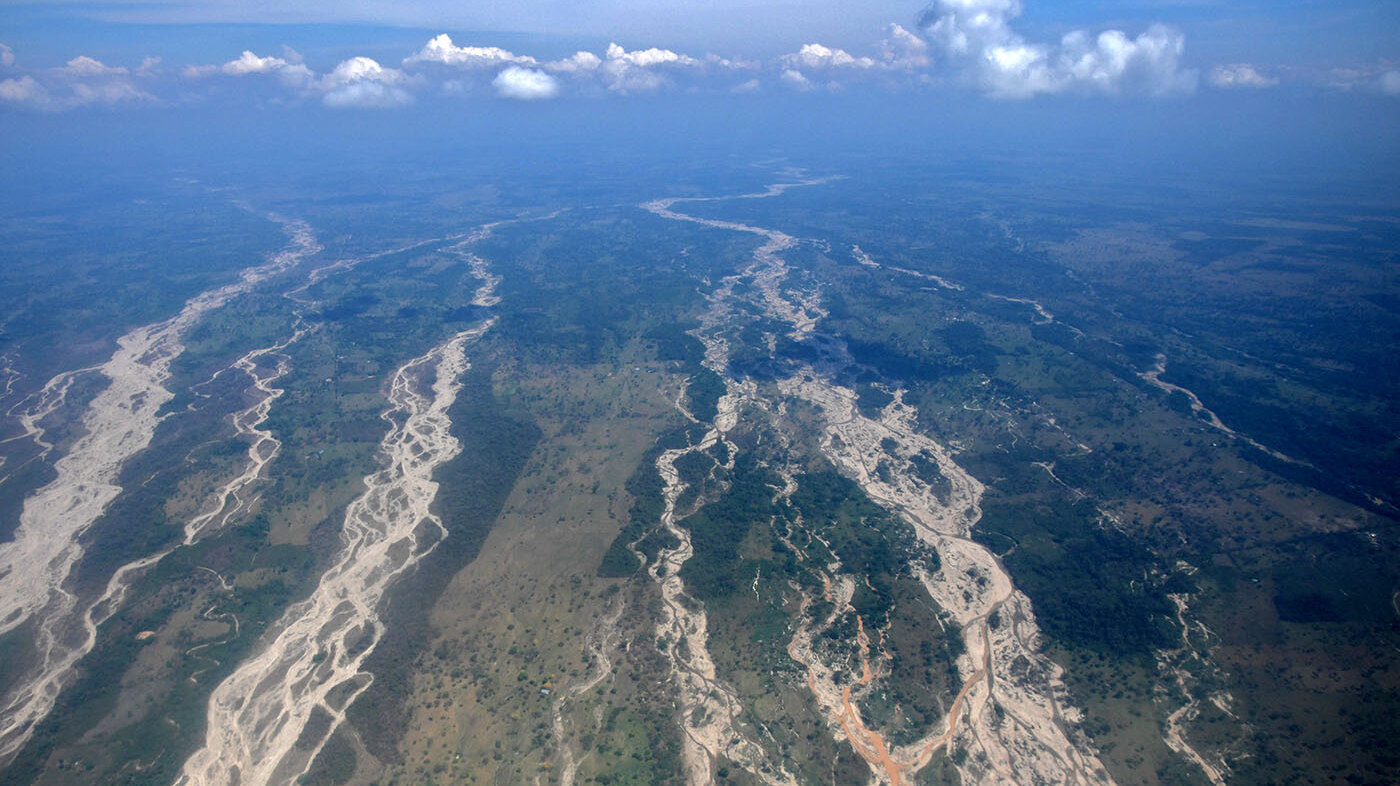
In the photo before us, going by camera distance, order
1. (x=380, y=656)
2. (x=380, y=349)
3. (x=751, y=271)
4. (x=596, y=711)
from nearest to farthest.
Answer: (x=596, y=711)
(x=380, y=656)
(x=380, y=349)
(x=751, y=271)

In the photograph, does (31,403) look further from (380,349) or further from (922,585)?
(922,585)

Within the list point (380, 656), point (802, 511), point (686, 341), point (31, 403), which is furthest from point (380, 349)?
point (802, 511)

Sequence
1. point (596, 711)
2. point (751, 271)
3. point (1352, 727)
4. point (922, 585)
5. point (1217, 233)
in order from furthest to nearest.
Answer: point (1217, 233)
point (751, 271)
point (922, 585)
point (596, 711)
point (1352, 727)

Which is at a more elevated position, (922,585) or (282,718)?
(922,585)

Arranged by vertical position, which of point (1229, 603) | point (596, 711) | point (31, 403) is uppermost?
point (1229, 603)

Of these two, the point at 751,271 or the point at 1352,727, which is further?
the point at 751,271

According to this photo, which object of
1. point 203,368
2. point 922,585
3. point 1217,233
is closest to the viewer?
point 922,585

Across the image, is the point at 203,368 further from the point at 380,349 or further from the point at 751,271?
the point at 751,271

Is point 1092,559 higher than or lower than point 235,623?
higher

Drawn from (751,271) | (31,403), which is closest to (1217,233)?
(751,271)
